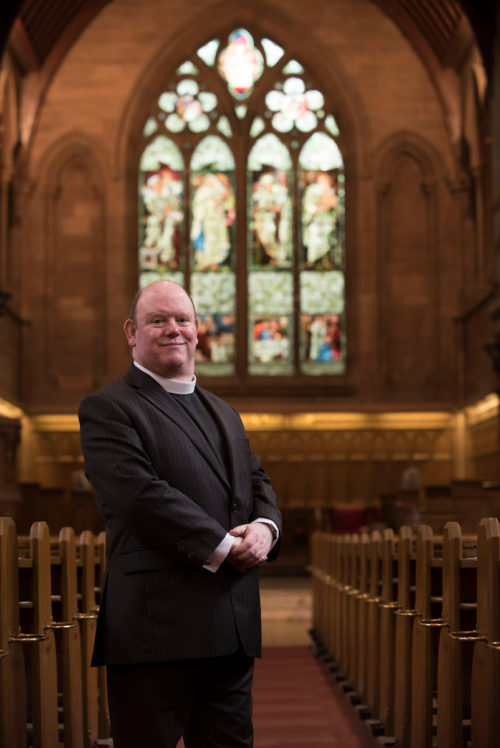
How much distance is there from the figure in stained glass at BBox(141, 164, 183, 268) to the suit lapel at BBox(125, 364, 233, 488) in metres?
16.2

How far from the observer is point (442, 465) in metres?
18.0

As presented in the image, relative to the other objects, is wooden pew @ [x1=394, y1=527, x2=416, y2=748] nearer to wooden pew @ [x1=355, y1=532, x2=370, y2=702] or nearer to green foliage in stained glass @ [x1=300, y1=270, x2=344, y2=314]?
wooden pew @ [x1=355, y1=532, x2=370, y2=702]

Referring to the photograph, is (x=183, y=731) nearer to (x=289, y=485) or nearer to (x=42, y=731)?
(x=42, y=731)

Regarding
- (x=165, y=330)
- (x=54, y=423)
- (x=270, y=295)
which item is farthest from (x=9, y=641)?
(x=270, y=295)

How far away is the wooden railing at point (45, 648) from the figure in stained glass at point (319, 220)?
14.0m

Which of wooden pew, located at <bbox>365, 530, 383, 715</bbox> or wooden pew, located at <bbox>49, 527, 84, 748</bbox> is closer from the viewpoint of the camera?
wooden pew, located at <bbox>49, 527, 84, 748</bbox>

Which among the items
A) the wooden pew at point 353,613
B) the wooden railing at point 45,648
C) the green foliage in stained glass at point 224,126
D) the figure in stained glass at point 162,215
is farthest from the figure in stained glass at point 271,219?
the wooden railing at point 45,648

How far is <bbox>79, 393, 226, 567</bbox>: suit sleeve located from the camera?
2.75 metres

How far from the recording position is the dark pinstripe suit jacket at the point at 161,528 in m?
2.76

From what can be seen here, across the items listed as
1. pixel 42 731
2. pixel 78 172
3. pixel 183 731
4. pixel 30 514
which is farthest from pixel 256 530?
pixel 78 172

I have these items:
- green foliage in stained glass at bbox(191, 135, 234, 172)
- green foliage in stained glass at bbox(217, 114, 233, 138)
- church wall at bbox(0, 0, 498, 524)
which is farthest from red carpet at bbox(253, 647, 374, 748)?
green foliage in stained glass at bbox(217, 114, 233, 138)

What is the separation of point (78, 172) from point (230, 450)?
646 inches

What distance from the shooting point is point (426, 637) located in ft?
14.3

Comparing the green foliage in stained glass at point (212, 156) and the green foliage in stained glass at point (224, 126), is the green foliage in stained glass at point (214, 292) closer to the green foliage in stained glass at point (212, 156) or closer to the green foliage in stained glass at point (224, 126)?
the green foliage in stained glass at point (212, 156)
